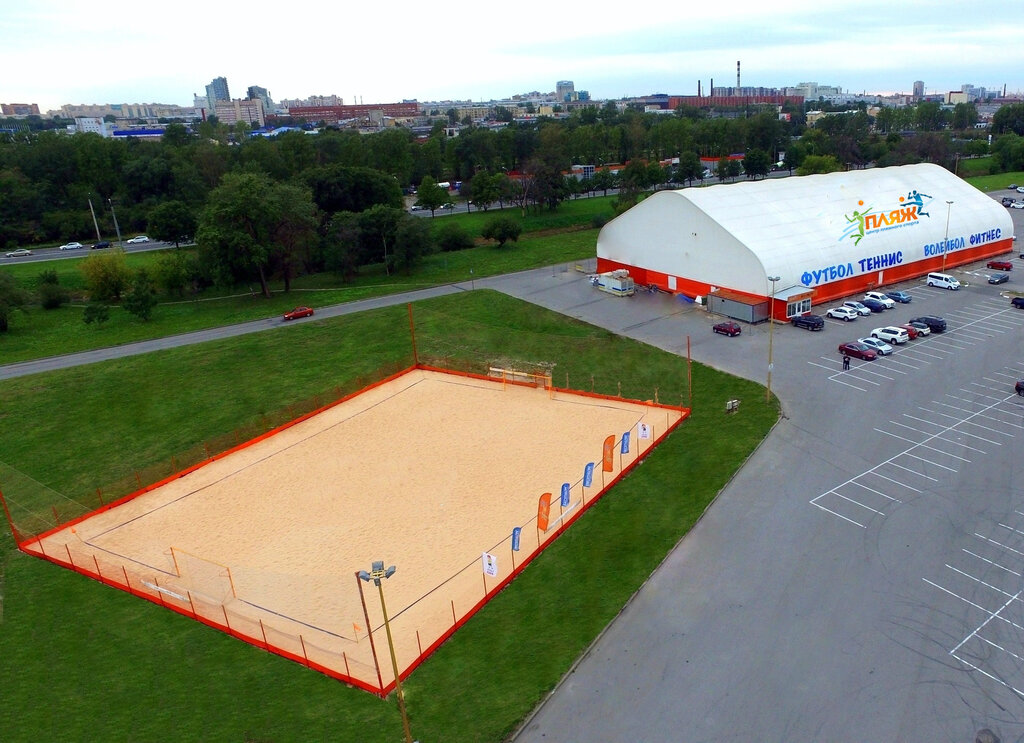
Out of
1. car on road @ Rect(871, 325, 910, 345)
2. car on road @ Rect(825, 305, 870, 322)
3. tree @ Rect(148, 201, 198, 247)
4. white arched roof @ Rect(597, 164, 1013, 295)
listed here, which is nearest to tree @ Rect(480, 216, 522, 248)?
white arched roof @ Rect(597, 164, 1013, 295)

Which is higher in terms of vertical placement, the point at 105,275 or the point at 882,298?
the point at 105,275

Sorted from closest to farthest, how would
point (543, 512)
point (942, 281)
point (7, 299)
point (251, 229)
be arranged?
point (543, 512) → point (942, 281) → point (7, 299) → point (251, 229)

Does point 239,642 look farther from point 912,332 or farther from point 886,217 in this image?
point 886,217

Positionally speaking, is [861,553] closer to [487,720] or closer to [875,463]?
[875,463]

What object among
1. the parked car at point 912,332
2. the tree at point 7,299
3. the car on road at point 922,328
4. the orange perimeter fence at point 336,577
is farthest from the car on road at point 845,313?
the tree at point 7,299

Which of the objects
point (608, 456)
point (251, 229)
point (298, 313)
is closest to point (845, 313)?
point (608, 456)

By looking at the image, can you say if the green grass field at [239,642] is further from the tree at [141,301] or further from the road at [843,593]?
the tree at [141,301]
